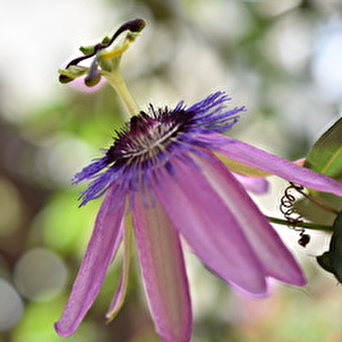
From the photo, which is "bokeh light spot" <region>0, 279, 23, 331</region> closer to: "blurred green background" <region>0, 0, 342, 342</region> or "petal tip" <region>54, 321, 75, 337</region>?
"blurred green background" <region>0, 0, 342, 342</region>

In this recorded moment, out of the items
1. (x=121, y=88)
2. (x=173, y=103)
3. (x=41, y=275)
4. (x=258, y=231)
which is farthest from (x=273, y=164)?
(x=41, y=275)

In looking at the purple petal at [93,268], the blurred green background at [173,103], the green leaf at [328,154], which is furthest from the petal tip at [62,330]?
the blurred green background at [173,103]

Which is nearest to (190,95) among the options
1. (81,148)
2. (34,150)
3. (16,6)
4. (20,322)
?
(81,148)

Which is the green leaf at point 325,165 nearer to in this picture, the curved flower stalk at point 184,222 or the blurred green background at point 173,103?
the curved flower stalk at point 184,222

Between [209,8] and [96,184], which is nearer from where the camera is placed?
[96,184]

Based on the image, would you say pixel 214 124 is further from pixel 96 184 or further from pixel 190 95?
pixel 190 95

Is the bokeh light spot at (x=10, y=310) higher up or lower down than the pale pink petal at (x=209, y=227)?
lower down
